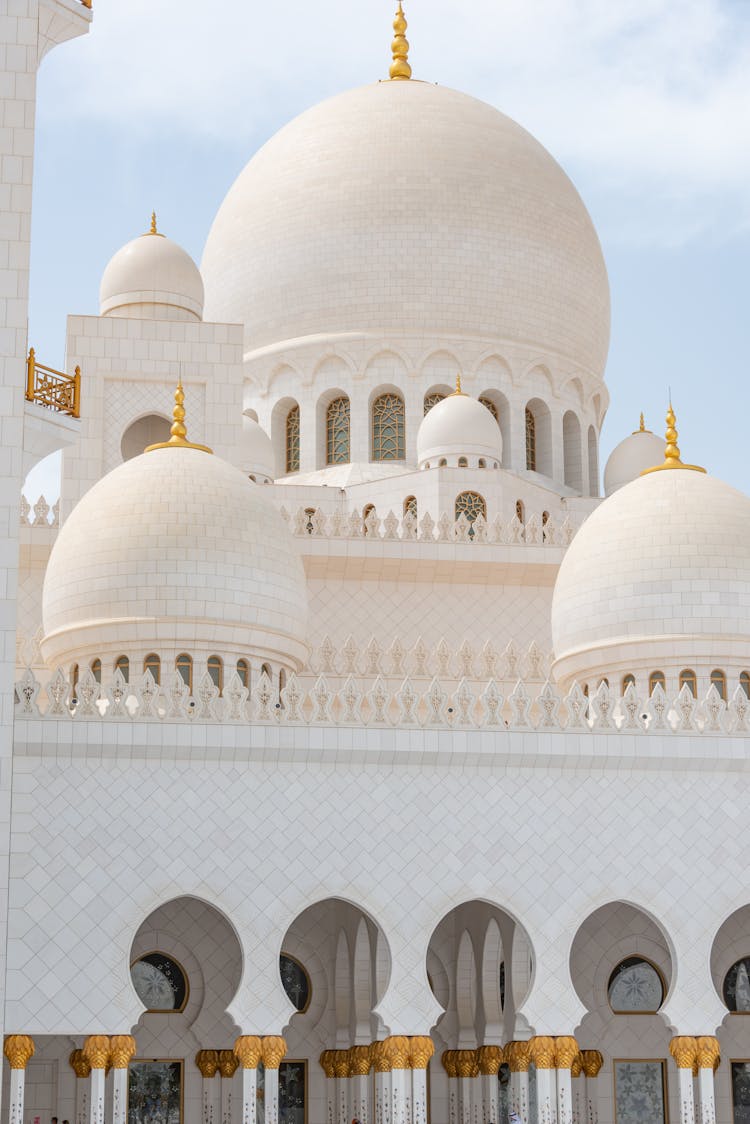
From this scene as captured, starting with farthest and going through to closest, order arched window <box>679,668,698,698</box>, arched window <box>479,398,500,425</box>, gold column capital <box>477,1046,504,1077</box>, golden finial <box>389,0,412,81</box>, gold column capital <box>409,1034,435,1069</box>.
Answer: golden finial <box>389,0,412,81</box>, arched window <box>479,398,500,425</box>, arched window <box>679,668,698,698</box>, gold column capital <box>477,1046,504,1077</box>, gold column capital <box>409,1034,435,1069</box>

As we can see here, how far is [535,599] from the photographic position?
23797mm

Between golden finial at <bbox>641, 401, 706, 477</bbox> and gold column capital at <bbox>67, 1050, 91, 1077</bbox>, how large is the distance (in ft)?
29.3

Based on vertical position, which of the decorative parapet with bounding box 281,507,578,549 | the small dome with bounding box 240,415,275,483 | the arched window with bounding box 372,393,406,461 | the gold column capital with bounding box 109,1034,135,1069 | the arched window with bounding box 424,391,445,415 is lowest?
the gold column capital with bounding box 109,1034,135,1069

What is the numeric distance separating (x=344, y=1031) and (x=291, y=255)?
39.7 ft

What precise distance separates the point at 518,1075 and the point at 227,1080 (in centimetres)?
304

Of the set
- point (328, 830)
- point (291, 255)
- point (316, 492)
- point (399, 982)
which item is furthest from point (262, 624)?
point (291, 255)

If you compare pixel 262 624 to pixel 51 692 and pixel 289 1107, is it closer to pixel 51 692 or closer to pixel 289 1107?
pixel 51 692

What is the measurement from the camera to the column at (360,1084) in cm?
1886

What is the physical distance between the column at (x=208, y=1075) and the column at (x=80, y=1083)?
45.9 inches

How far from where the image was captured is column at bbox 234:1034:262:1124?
16453 millimetres

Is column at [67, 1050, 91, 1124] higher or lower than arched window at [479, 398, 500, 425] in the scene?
lower

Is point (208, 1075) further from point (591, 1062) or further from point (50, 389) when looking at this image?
point (50, 389)

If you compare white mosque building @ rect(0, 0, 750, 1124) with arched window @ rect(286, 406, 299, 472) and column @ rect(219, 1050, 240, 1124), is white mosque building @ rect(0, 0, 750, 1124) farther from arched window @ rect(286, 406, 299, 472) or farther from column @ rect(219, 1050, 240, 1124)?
arched window @ rect(286, 406, 299, 472)

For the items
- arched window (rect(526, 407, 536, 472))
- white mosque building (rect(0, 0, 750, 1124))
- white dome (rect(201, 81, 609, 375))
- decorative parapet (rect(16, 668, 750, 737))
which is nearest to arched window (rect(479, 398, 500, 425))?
white mosque building (rect(0, 0, 750, 1124))
